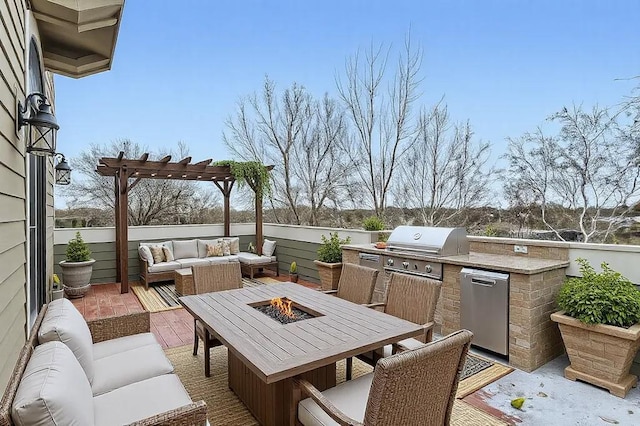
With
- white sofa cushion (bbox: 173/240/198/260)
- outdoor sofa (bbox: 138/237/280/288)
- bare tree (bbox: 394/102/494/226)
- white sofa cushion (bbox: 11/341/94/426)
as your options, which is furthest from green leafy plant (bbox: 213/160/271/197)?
white sofa cushion (bbox: 11/341/94/426)

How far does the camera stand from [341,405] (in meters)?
1.82

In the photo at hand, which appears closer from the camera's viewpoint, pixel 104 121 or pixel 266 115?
pixel 266 115

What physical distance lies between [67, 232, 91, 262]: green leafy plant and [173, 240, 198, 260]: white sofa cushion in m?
1.55

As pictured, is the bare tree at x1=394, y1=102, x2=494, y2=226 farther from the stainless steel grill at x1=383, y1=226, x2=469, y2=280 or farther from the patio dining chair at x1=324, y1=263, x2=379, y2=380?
the patio dining chair at x1=324, y1=263, x2=379, y2=380

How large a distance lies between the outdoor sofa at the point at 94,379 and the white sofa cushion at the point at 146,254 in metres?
4.33

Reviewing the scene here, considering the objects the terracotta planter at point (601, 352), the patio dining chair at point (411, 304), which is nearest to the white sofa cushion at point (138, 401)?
the patio dining chair at point (411, 304)

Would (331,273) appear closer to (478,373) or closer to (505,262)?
(505,262)

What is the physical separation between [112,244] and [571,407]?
24.3ft

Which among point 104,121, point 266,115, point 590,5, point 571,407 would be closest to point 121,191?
point 266,115

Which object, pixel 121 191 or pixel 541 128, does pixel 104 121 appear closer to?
pixel 121 191

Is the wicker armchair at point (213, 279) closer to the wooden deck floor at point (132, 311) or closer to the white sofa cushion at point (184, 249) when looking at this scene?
the wooden deck floor at point (132, 311)

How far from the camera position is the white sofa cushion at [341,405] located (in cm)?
173

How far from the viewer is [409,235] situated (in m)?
4.38

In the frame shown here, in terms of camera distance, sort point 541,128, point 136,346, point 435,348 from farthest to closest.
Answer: point 541,128
point 136,346
point 435,348
